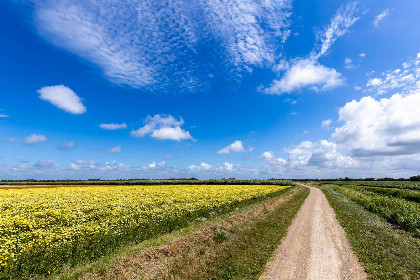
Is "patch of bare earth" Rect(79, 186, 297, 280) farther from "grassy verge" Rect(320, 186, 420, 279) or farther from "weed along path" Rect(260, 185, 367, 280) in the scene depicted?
"grassy verge" Rect(320, 186, 420, 279)

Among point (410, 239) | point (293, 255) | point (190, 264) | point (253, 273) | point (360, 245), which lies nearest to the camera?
point (253, 273)

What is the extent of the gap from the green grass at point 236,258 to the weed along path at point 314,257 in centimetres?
55

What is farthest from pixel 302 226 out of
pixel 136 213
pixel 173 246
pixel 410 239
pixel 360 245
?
pixel 136 213

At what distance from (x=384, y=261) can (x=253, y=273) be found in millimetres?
7106

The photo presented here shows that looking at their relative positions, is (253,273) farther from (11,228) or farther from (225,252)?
(11,228)

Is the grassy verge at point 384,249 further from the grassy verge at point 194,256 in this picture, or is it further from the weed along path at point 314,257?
the grassy verge at point 194,256

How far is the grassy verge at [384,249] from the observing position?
31.6 feet

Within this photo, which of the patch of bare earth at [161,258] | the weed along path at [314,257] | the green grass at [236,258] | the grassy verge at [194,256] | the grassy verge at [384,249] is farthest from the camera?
the grassy verge at [384,249]

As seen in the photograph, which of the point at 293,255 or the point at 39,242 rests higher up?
the point at 39,242

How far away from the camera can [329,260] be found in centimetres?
1085

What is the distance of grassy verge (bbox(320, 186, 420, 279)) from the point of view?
9.63m

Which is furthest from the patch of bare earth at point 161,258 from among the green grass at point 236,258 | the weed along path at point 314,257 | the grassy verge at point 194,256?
the weed along path at point 314,257

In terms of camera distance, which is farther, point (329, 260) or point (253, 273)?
point (329, 260)

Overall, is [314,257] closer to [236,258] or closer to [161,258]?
[236,258]
